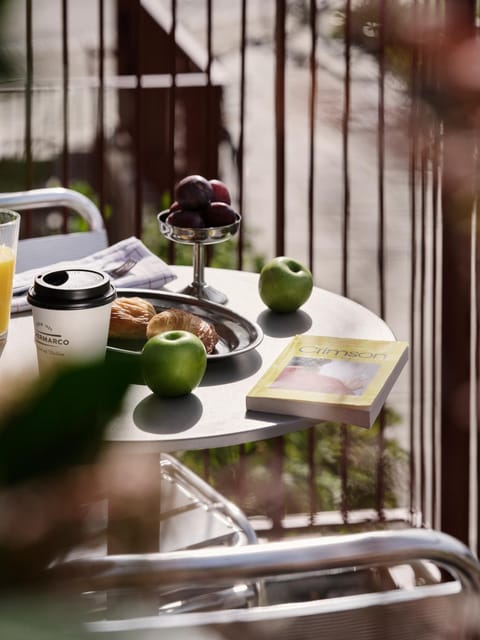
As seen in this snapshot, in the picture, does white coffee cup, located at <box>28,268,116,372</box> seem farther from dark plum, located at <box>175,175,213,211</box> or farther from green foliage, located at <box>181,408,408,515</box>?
green foliage, located at <box>181,408,408,515</box>

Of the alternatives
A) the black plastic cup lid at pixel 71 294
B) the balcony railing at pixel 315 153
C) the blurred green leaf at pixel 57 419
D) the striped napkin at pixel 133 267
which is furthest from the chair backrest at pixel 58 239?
the blurred green leaf at pixel 57 419

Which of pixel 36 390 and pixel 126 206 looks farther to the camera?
pixel 126 206

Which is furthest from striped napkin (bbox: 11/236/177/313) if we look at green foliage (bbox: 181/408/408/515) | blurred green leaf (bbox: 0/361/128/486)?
blurred green leaf (bbox: 0/361/128/486)

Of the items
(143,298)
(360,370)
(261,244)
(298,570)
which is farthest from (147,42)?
(298,570)

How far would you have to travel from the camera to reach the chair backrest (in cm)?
199

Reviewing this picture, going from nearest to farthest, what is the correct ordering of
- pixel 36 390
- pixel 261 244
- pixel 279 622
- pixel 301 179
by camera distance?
pixel 36 390, pixel 279 622, pixel 301 179, pixel 261 244

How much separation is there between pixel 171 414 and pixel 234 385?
5.3 inches

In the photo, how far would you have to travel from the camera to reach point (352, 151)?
7.6 inches

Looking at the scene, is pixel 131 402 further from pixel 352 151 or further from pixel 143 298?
pixel 143 298

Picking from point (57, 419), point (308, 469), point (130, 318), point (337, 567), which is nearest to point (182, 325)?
point (130, 318)

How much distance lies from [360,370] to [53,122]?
3.61ft

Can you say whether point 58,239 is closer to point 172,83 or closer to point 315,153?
point 172,83

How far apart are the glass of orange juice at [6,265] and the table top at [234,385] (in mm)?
34

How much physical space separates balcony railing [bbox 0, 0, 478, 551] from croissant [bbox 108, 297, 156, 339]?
224 millimetres
